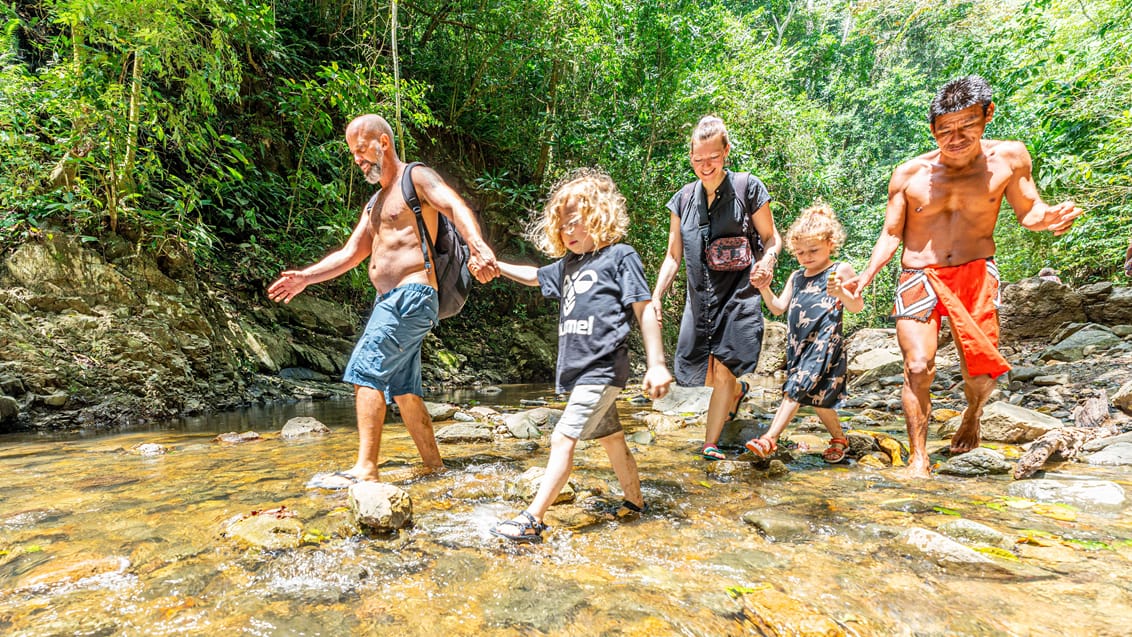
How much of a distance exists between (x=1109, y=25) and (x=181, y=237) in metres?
11.8

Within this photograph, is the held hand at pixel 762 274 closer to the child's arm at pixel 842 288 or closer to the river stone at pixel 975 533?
the child's arm at pixel 842 288

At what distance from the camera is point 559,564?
178cm

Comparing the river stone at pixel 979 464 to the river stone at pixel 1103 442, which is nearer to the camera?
the river stone at pixel 979 464

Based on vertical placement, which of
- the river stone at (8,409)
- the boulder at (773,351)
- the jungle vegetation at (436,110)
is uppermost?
the jungle vegetation at (436,110)

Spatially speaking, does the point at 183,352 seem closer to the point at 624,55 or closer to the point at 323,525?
the point at 323,525

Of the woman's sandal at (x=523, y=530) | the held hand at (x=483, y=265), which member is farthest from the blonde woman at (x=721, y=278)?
the woman's sandal at (x=523, y=530)

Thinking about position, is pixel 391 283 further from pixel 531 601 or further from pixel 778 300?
pixel 778 300

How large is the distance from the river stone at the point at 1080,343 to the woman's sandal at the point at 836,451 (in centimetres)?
656

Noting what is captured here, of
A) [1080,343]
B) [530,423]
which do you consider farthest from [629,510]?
[1080,343]

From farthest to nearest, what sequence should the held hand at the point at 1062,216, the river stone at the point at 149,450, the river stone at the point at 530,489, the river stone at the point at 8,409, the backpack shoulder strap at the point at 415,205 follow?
the river stone at the point at 8,409
the river stone at the point at 149,450
the backpack shoulder strap at the point at 415,205
the held hand at the point at 1062,216
the river stone at the point at 530,489

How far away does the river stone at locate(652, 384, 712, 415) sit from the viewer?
593cm

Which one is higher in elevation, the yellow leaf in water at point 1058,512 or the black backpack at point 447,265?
the black backpack at point 447,265

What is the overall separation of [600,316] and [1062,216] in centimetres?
244

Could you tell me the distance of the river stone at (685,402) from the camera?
19.5ft
